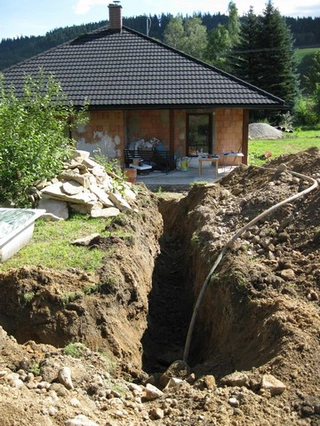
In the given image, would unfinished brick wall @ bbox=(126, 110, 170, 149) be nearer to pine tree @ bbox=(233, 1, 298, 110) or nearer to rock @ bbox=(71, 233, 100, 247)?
rock @ bbox=(71, 233, 100, 247)

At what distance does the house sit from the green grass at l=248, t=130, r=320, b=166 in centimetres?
243

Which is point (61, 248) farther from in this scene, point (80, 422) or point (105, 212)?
point (80, 422)

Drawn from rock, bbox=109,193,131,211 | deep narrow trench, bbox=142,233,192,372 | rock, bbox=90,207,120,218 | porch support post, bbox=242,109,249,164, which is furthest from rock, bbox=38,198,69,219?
porch support post, bbox=242,109,249,164

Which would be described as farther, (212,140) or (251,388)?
(212,140)

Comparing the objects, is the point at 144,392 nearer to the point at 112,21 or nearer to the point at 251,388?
the point at 251,388

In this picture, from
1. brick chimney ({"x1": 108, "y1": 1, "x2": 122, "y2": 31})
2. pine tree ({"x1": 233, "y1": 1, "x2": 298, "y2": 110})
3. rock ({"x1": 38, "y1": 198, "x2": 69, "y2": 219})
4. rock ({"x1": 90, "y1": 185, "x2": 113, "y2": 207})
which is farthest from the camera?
pine tree ({"x1": 233, "y1": 1, "x2": 298, "y2": 110})

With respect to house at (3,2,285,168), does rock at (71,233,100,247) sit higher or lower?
lower

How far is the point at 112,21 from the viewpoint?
68.7ft

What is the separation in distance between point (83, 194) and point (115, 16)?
13.0 m

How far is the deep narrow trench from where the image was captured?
6883 mm

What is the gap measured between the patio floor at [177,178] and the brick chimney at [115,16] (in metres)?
7.29

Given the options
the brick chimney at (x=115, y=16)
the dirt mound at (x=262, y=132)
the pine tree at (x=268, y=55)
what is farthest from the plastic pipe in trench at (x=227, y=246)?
the pine tree at (x=268, y=55)

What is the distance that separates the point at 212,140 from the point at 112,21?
7019 millimetres

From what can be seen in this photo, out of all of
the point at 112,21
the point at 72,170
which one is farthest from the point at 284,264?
the point at 112,21
